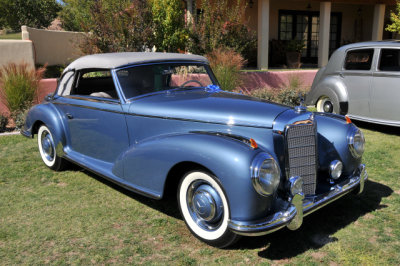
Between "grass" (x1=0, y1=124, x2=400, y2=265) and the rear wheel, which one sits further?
the rear wheel

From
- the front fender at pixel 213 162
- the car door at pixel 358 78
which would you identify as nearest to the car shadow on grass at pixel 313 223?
the front fender at pixel 213 162

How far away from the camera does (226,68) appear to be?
320 inches

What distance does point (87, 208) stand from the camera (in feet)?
12.2

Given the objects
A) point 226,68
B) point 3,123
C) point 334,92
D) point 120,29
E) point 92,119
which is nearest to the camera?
point 92,119

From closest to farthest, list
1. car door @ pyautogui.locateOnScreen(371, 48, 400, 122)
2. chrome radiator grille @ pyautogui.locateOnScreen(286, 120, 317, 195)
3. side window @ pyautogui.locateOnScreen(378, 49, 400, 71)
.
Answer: chrome radiator grille @ pyautogui.locateOnScreen(286, 120, 317, 195)
car door @ pyautogui.locateOnScreen(371, 48, 400, 122)
side window @ pyautogui.locateOnScreen(378, 49, 400, 71)

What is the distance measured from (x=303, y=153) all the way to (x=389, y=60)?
422 centimetres

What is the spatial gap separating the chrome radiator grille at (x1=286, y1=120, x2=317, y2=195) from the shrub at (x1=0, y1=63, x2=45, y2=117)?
618 cm

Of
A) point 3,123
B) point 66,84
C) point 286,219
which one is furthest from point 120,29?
point 286,219

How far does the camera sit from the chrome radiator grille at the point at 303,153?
2.88 meters

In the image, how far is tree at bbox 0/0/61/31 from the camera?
2567 centimetres

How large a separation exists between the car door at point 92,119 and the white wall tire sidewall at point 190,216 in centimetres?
92

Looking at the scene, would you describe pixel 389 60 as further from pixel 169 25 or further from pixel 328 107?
pixel 169 25

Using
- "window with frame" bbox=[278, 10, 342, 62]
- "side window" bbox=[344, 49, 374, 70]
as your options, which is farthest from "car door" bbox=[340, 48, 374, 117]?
"window with frame" bbox=[278, 10, 342, 62]

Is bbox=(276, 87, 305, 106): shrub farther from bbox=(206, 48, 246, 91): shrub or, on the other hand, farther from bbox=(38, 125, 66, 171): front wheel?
bbox=(38, 125, 66, 171): front wheel
